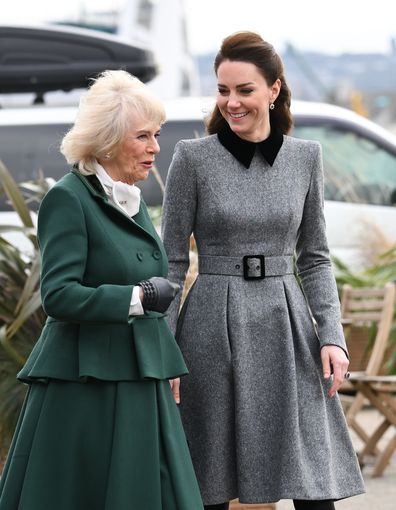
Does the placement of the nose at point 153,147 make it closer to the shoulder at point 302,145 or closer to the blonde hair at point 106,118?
the blonde hair at point 106,118

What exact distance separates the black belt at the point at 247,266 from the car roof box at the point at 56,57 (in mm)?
9430

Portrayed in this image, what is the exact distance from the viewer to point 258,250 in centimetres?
409

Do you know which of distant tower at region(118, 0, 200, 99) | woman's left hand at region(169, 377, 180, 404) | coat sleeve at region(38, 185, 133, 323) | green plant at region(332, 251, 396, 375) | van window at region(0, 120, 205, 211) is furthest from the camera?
distant tower at region(118, 0, 200, 99)

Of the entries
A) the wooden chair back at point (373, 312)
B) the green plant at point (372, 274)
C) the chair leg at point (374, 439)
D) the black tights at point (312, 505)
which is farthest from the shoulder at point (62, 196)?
the green plant at point (372, 274)

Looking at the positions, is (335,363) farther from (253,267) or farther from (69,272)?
(69,272)

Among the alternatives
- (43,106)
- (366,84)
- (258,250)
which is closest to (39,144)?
(43,106)

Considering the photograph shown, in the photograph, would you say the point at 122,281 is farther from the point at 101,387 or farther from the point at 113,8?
the point at 113,8

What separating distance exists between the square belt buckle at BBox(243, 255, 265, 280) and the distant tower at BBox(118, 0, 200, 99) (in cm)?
1727

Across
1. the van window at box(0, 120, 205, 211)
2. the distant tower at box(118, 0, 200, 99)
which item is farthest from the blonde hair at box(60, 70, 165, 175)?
the distant tower at box(118, 0, 200, 99)

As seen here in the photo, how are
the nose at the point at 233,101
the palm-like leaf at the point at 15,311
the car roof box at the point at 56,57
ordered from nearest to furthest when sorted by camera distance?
the nose at the point at 233,101
the palm-like leaf at the point at 15,311
the car roof box at the point at 56,57

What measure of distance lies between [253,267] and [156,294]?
1.77 ft

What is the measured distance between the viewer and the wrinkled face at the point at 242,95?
13.3 ft

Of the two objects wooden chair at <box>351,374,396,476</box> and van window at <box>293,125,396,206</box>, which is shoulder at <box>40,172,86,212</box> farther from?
van window at <box>293,125,396,206</box>

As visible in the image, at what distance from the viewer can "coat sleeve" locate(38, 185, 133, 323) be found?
11.6ft
